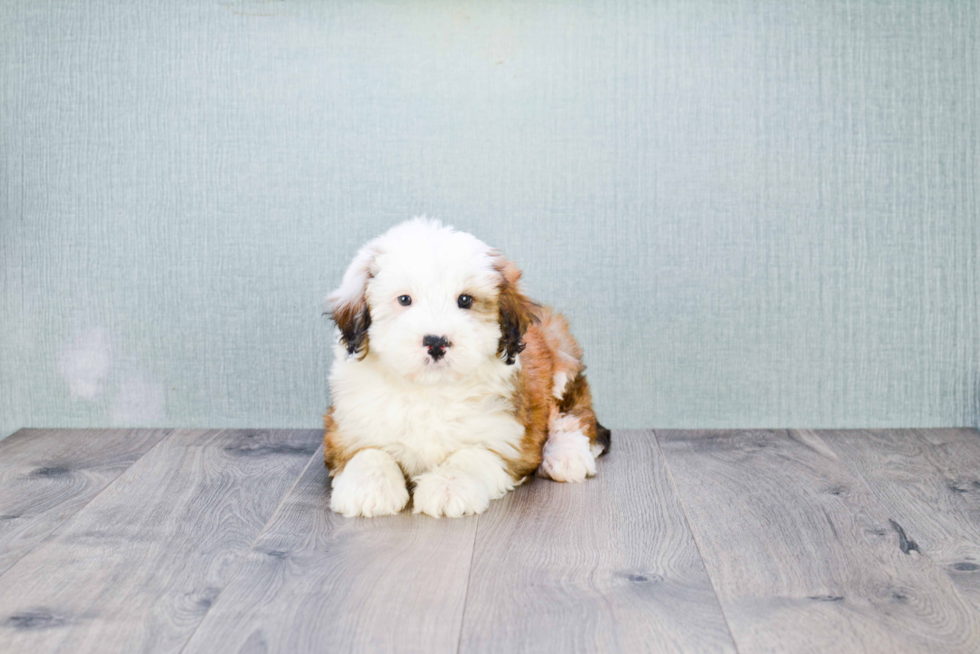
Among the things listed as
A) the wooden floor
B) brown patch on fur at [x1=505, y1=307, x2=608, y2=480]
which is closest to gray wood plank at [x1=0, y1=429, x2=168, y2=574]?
the wooden floor

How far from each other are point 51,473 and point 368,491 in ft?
2.89

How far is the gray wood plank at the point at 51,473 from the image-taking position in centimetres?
167

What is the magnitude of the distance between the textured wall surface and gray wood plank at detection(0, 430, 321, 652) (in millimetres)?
384

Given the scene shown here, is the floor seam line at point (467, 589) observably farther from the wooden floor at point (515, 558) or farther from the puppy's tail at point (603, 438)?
the puppy's tail at point (603, 438)

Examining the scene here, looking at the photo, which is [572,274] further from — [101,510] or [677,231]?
[101,510]

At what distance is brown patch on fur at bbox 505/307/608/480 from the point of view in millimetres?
1900

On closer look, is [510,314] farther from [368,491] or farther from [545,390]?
[368,491]

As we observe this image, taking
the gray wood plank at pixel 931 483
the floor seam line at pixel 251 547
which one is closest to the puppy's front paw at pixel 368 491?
the floor seam line at pixel 251 547

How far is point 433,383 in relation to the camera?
5.77 feet

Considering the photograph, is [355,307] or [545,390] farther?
[545,390]

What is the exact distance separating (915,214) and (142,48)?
2202mm

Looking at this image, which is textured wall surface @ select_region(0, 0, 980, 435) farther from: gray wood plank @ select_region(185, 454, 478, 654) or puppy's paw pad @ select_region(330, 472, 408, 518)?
gray wood plank @ select_region(185, 454, 478, 654)

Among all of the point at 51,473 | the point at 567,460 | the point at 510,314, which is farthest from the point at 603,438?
the point at 51,473

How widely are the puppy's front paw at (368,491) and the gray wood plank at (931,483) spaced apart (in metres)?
1.01
